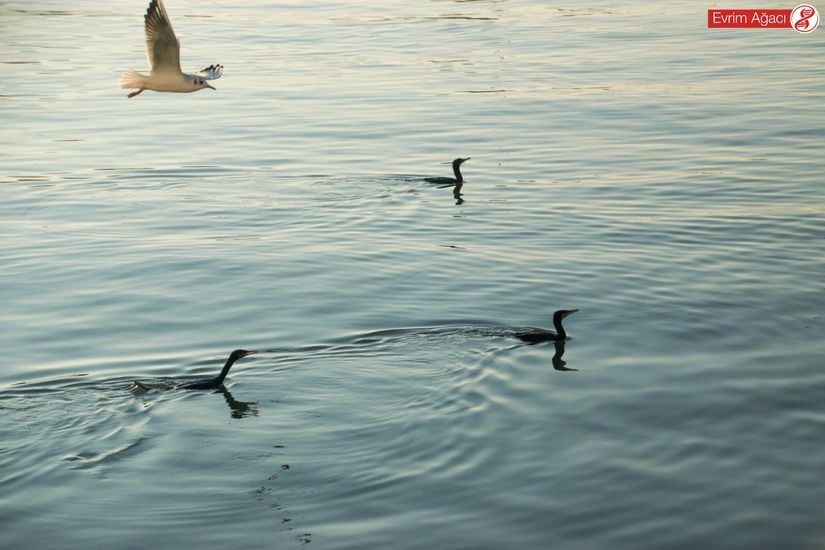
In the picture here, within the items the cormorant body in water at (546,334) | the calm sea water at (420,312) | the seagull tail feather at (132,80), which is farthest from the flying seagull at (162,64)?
the cormorant body in water at (546,334)

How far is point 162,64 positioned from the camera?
14812mm

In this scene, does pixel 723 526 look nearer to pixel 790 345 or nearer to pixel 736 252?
pixel 790 345


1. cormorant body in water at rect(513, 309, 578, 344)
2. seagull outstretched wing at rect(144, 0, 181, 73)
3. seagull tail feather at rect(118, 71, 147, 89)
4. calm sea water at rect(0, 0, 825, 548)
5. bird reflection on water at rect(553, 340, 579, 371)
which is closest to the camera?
calm sea water at rect(0, 0, 825, 548)

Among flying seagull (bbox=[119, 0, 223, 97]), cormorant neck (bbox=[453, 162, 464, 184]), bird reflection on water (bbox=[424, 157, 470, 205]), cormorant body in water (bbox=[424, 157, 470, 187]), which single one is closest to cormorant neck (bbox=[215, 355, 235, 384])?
flying seagull (bbox=[119, 0, 223, 97])

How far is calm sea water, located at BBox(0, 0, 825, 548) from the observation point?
36.2 ft

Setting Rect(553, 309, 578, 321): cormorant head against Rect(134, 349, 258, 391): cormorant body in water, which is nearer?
Rect(134, 349, 258, 391): cormorant body in water

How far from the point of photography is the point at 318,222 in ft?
70.3

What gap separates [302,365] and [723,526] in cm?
554

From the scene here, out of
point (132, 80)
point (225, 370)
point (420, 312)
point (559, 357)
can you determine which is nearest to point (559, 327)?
point (559, 357)

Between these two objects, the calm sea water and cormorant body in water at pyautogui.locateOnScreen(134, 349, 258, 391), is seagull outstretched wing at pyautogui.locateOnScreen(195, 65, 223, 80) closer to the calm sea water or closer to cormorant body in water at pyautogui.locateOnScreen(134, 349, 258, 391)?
the calm sea water

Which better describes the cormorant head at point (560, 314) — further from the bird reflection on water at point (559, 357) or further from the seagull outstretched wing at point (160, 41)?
the seagull outstretched wing at point (160, 41)

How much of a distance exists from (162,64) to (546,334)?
18.7 ft

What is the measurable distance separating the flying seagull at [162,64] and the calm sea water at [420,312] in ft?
10.3

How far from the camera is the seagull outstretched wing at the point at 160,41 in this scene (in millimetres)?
14414
